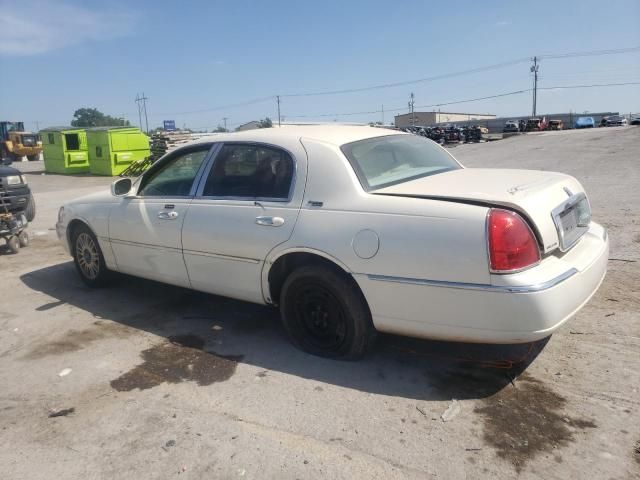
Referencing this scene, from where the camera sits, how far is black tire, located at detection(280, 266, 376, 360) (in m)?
3.40

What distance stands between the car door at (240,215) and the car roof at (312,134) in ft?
0.28

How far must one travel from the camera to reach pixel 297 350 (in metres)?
3.88

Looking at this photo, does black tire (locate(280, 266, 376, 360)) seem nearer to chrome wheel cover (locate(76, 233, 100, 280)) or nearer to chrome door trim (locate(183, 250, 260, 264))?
chrome door trim (locate(183, 250, 260, 264))

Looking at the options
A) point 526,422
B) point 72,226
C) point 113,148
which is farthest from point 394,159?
point 113,148

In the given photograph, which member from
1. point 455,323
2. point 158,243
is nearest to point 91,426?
point 158,243

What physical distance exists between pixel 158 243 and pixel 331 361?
6.20 ft

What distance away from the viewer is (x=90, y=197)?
17.7 ft

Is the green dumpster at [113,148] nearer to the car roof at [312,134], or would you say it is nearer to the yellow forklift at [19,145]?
the yellow forklift at [19,145]

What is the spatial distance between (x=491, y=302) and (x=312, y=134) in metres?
1.86

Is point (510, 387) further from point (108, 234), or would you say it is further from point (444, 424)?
point (108, 234)

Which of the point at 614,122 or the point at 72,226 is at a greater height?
the point at 614,122

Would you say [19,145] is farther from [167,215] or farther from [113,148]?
[167,215]

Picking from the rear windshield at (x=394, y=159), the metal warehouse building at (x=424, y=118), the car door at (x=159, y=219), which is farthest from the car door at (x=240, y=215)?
the metal warehouse building at (x=424, y=118)

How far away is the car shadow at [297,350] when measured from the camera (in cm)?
332
